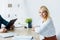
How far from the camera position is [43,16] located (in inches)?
104

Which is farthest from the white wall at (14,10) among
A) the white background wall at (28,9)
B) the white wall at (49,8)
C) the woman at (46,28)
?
the woman at (46,28)

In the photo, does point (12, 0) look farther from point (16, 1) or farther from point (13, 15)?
point (13, 15)

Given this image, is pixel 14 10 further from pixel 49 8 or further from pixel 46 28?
pixel 46 28

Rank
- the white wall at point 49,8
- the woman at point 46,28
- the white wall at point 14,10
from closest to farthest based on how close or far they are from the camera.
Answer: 1. the woman at point 46,28
2. the white wall at point 49,8
3. the white wall at point 14,10

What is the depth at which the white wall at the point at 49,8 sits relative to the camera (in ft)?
10.7

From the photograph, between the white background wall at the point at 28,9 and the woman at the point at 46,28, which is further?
the white background wall at the point at 28,9

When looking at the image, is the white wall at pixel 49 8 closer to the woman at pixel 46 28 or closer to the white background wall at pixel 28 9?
the white background wall at pixel 28 9

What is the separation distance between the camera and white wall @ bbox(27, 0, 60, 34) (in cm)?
326

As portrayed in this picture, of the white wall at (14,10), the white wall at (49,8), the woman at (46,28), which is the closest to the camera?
the woman at (46,28)

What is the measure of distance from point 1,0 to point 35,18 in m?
0.85

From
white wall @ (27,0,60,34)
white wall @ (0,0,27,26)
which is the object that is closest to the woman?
white wall @ (27,0,60,34)

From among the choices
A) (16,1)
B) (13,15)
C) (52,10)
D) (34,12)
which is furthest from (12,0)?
(52,10)

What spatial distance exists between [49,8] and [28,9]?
473 millimetres

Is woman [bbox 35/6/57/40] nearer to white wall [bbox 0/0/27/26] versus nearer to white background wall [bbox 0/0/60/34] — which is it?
white background wall [bbox 0/0/60/34]
